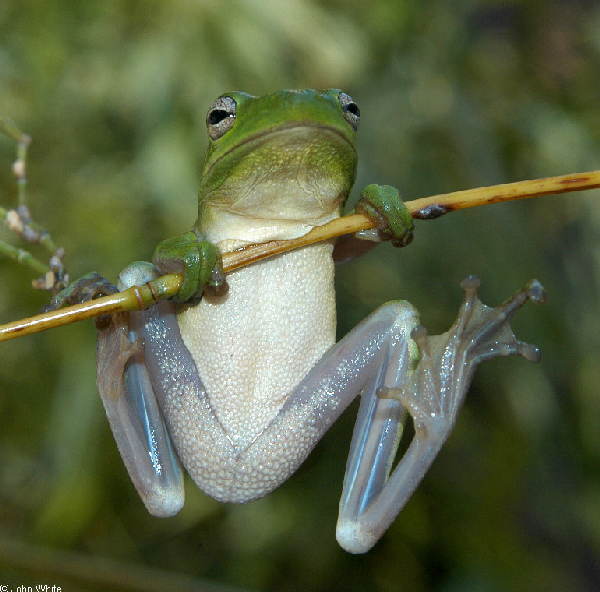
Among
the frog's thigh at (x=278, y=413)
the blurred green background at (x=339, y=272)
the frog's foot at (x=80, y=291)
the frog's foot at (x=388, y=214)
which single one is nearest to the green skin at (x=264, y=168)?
the frog's foot at (x=388, y=214)

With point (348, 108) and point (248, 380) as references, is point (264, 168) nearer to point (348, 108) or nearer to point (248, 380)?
point (348, 108)

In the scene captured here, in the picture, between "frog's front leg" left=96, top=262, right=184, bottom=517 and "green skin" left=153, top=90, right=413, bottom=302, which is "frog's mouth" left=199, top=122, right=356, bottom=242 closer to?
"green skin" left=153, top=90, right=413, bottom=302

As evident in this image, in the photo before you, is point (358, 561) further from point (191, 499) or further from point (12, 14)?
point (12, 14)

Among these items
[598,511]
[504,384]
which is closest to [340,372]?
[504,384]

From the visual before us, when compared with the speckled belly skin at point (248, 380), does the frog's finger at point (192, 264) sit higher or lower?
higher

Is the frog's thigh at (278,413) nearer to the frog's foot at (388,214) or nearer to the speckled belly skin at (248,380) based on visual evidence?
the speckled belly skin at (248,380)
